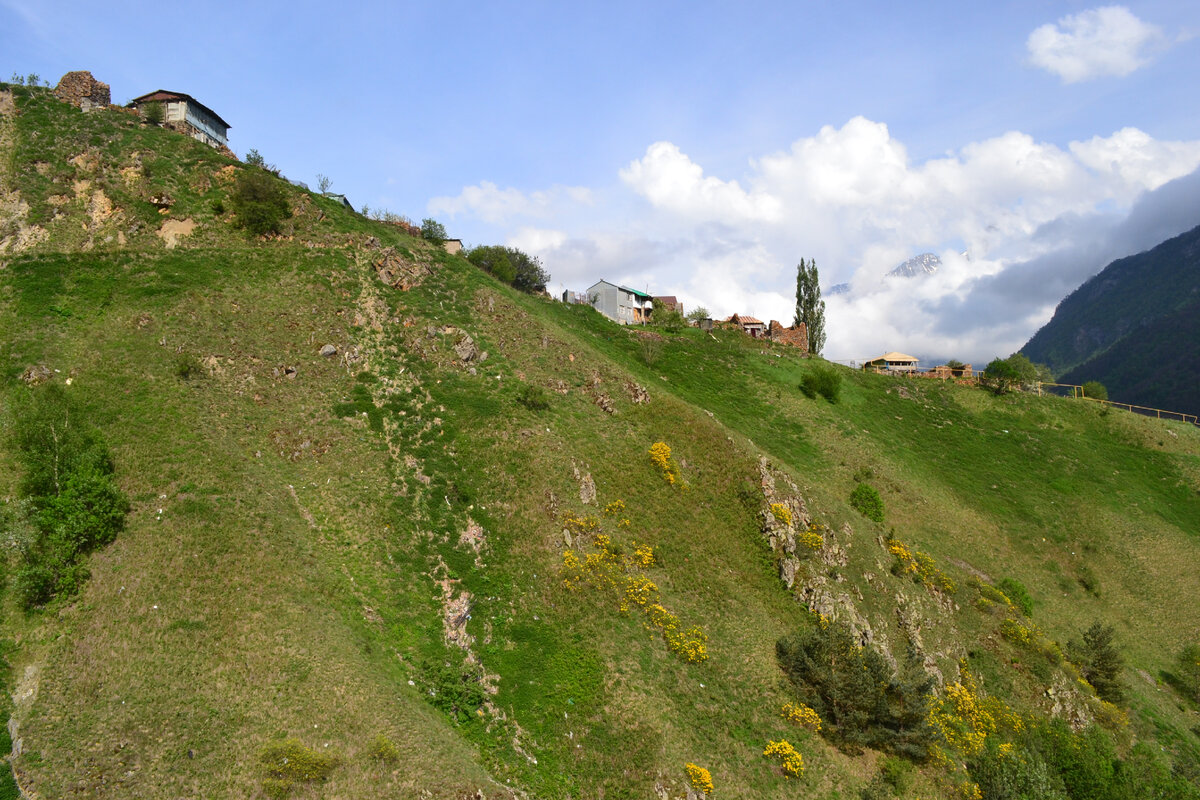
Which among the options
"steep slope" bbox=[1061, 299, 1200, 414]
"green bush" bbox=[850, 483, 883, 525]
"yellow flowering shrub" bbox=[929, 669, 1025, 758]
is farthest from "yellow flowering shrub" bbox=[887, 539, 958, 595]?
"steep slope" bbox=[1061, 299, 1200, 414]

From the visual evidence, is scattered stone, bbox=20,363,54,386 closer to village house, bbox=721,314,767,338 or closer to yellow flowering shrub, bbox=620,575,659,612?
yellow flowering shrub, bbox=620,575,659,612

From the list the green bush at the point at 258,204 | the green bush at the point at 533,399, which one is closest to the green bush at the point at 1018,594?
the green bush at the point at 533,399

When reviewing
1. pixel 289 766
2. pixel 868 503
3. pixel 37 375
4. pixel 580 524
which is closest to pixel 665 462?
pixel 580 524

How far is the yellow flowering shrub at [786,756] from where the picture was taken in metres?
23.3

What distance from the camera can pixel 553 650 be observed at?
25.7 meters

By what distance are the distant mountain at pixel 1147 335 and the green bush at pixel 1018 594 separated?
12558 cm

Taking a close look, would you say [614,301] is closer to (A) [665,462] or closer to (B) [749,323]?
(B) [749,323]

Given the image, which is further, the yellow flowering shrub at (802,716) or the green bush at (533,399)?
the green bush at (533,399)

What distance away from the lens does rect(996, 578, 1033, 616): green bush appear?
3909 cm

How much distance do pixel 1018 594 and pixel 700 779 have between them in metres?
31.8

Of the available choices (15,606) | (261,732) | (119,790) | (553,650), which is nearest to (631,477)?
(553,650)

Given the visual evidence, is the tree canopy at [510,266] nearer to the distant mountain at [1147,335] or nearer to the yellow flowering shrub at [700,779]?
the yellow flowering shrub at [700,779]

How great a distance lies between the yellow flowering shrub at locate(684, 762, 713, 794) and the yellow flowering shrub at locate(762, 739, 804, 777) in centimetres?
356

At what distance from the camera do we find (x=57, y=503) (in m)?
22.3
